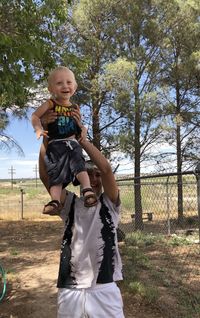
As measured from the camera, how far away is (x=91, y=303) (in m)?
2.50

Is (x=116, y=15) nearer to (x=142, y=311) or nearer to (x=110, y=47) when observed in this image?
(x=110, y=47)

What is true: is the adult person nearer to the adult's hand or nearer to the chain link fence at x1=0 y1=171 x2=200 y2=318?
the adult's hand

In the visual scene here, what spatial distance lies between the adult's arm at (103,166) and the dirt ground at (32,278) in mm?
3454

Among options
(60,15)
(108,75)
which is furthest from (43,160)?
(108,75)

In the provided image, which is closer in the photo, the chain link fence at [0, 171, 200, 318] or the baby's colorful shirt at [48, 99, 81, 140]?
the baby's colorful shirt at [48, 99, 81, 140]

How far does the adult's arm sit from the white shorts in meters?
0.50

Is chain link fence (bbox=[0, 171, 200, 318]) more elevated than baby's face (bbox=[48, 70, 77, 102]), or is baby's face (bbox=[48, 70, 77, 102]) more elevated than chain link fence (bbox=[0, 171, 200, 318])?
baby's face (bbox=[48, 70, 77, 102])

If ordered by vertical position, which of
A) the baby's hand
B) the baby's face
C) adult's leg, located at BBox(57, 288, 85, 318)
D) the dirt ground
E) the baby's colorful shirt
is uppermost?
the baby's face

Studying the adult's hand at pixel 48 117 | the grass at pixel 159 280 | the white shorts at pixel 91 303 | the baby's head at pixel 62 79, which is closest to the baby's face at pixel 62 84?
the baby's head at pixel 62 79

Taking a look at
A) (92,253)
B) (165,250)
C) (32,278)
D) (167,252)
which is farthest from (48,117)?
(165,250)

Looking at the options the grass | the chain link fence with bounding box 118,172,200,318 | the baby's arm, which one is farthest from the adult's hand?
the grass

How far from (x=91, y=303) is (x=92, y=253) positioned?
26cm

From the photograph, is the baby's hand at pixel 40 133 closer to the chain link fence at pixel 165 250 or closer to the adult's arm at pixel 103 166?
the adult's arm at pixel 103 166

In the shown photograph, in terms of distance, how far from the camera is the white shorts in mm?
2486
